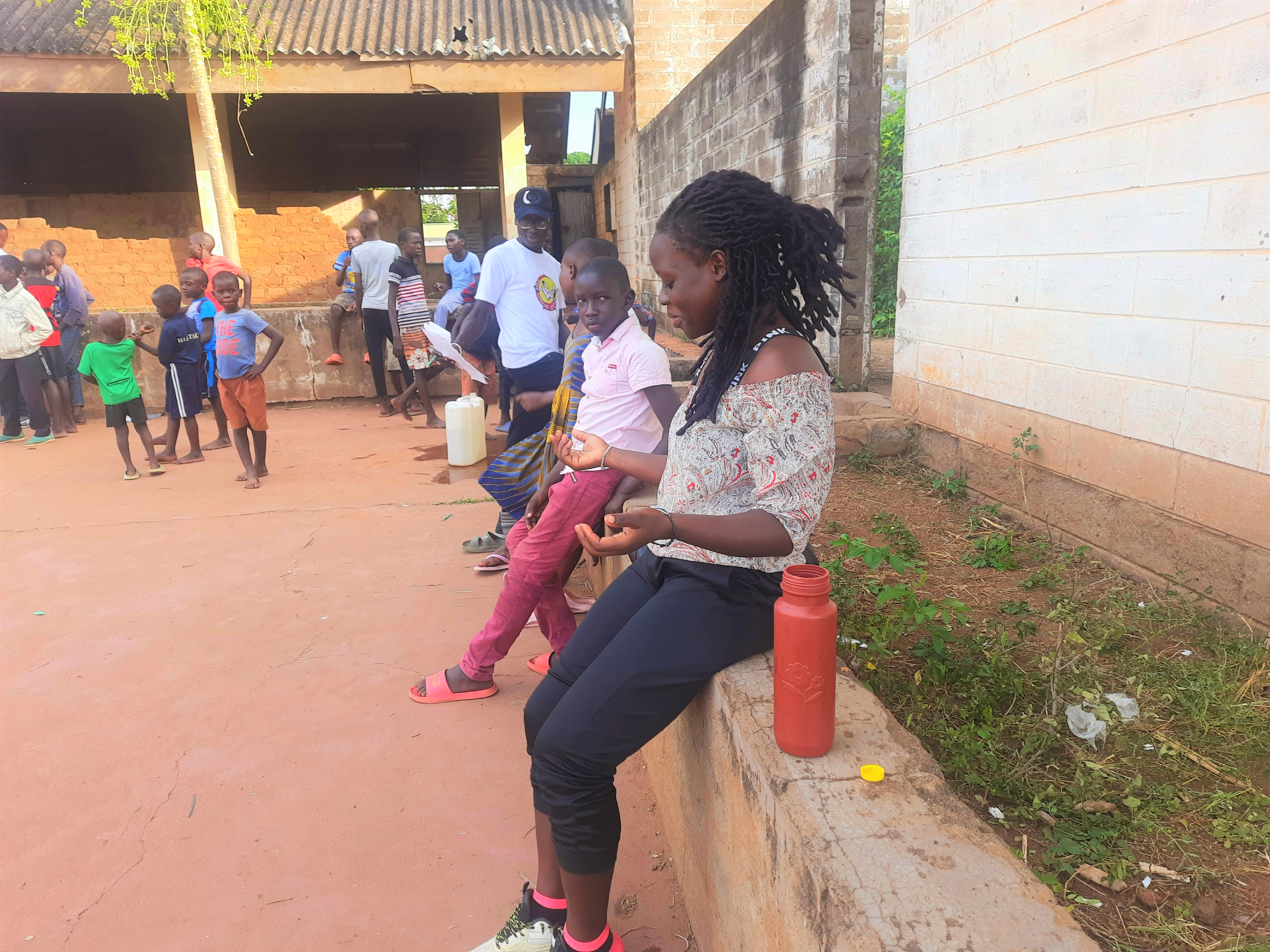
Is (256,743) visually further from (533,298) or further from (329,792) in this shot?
(533,298)

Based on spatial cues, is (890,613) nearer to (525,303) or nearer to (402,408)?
(525,303)

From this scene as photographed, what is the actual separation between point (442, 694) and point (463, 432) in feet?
9.32

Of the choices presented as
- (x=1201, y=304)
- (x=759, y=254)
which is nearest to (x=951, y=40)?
(x=1201, y=304)

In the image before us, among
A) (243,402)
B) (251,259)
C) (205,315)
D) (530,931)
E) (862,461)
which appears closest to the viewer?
(530,931)

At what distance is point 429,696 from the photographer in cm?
306

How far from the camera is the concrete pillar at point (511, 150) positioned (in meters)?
12.1

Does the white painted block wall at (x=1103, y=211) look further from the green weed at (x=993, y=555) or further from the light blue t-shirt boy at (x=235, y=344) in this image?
the light blue t-shirt boy at (x=235, y=344)

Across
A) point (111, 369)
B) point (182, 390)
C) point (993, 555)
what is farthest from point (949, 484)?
point (111, 369)

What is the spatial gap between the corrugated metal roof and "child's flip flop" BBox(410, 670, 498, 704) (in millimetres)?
10621

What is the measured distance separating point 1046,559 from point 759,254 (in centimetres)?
234

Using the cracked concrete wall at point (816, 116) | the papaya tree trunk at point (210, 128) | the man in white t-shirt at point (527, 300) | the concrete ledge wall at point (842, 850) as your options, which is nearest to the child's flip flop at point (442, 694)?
the concrete ledge wall at point (842, 850)

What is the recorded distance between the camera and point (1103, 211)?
128 inches

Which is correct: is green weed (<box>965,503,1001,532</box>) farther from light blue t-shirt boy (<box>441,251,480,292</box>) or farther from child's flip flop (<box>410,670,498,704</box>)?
light blue t-shirt boy (<box>441,251,480,292</box>)

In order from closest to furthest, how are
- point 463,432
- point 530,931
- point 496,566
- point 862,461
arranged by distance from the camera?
point 530,931
point 496,566
point 862,461
point 463,432
